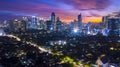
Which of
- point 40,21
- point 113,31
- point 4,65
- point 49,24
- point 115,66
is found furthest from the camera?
point 40,21

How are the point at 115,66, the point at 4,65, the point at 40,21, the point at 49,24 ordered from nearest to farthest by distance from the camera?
the point at 115,66
the point at 4,65
the point at 49,24
the point at 40,21

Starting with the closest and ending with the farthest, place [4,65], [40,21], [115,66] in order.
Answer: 1. [115,66]
2. [4,65]
3. [40,21]

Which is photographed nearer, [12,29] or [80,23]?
[12,29]

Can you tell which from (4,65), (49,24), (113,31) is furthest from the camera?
(49,24)

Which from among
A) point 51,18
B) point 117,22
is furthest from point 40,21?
point 117,22

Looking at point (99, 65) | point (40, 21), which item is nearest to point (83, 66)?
point (99, 65)

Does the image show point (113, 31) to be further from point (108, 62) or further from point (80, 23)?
point (108, 62)

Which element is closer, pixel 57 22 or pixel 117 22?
pixel 117 22

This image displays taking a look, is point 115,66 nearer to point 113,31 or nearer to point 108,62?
point 108,62
